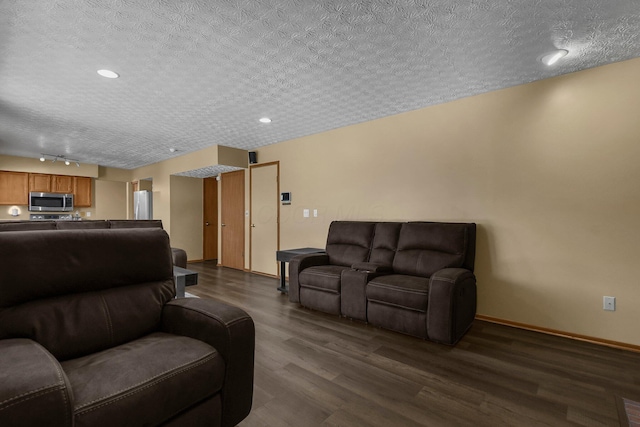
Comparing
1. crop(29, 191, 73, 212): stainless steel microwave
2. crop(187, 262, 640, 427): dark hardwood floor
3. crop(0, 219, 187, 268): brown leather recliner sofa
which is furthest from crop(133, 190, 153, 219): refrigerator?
crop(187, 262, 640, 427): dark hardwood floor

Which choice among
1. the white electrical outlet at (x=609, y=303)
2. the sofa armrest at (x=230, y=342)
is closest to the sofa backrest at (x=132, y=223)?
A: the sofa armrest at (x=230, y=342)

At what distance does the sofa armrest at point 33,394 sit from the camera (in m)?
0.83

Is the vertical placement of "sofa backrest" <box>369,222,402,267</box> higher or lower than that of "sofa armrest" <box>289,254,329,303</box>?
higher

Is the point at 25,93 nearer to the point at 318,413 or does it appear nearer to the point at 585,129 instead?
the point at 318,413

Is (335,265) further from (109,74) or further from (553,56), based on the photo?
(109,74)

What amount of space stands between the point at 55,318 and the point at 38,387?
2.13ft

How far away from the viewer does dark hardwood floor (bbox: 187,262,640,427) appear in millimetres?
1692

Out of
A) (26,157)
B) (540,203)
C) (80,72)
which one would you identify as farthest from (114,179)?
(540,203)

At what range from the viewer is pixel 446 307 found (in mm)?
2529

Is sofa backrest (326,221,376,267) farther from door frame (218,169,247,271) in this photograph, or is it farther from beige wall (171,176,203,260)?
beige wall (171,176,203,260)

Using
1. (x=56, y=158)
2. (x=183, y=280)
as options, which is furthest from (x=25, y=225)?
(x=56, y=158)

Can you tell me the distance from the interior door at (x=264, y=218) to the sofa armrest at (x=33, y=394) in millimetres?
4450

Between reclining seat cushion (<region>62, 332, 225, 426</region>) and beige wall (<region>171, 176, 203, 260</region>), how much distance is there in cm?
610

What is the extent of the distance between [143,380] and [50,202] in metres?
8.31
